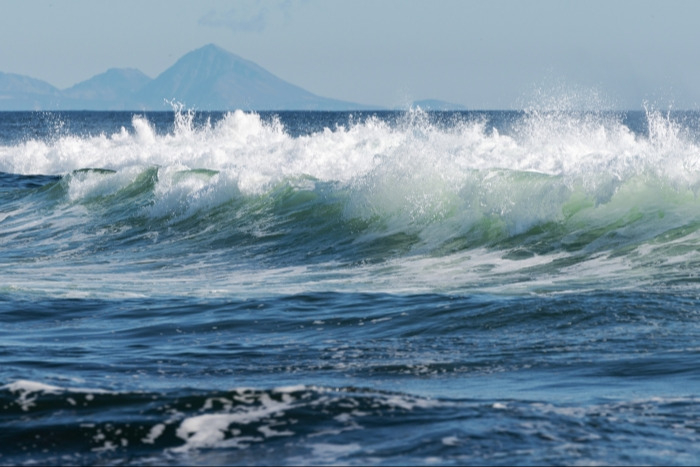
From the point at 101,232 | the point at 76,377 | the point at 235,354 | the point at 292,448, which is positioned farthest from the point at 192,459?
the point at 101,232

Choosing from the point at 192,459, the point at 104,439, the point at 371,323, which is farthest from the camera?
the point at 371,323

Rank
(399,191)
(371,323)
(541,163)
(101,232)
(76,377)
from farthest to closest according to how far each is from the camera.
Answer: (541,163), (101,232), (399,191), (371,323), (76,377)

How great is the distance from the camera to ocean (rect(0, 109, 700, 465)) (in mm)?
4770

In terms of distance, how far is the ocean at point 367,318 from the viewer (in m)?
4.77

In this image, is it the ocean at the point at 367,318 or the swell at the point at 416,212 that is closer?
the ocean at the point at 367,318

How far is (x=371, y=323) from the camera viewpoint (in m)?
8.51

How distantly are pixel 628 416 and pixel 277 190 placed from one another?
48.0ft

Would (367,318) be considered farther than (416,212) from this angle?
No

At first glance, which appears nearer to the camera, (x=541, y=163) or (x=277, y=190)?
(x=277, y=190)

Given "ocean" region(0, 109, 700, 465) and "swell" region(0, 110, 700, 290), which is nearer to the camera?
"ocean" region(0, 109, 700, 465)

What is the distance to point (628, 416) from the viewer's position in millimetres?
5129

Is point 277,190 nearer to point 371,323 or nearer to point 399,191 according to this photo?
point 399,191

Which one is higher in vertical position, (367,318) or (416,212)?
(416,212)

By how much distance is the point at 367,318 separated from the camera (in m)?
8.73
